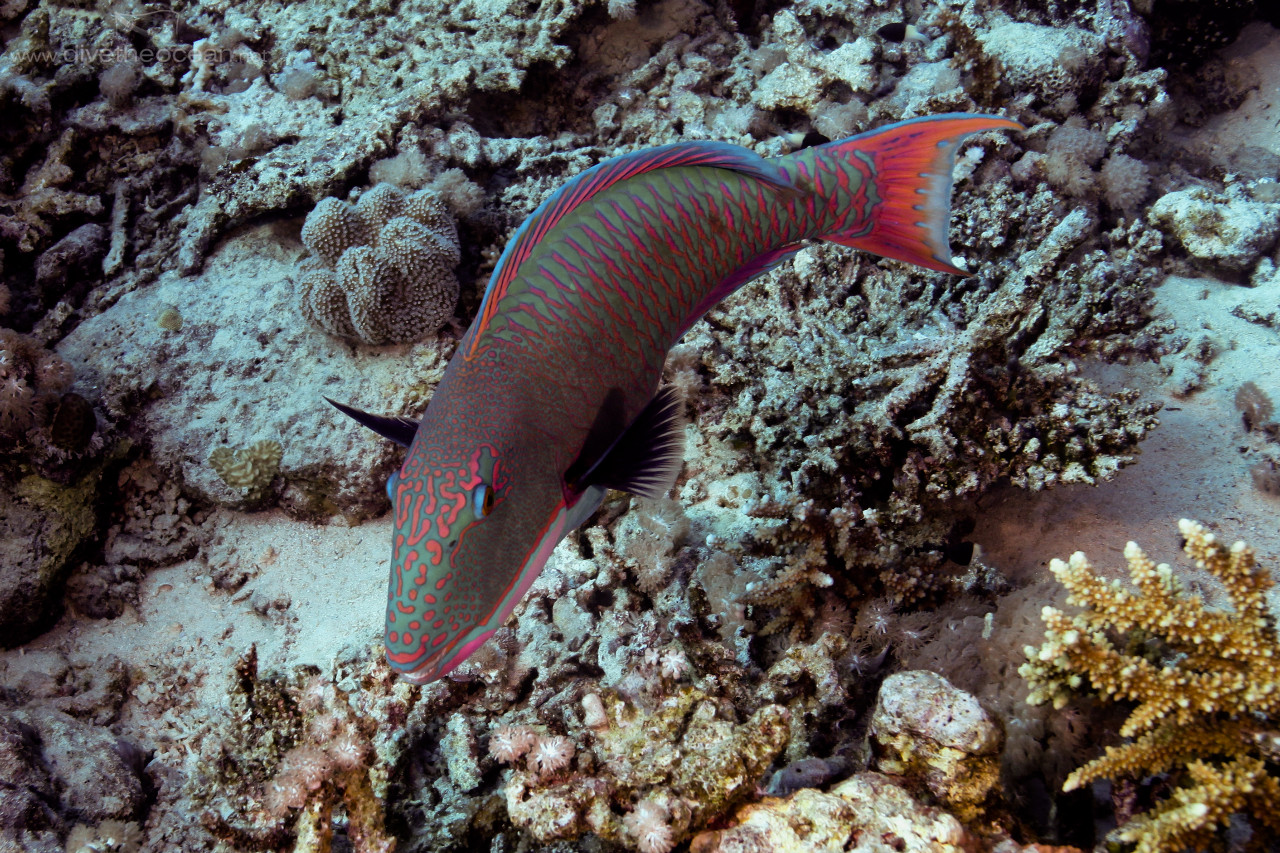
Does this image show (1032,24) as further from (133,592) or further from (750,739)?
(133,592)

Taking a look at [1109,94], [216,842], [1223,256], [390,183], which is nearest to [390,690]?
[216,842]

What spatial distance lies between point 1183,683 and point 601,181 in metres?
2.40

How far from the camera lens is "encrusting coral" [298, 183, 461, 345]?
445 centimetres

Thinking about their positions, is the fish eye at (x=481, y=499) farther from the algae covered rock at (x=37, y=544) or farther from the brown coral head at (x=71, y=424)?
the algae covered rock at (x=37, y=544)

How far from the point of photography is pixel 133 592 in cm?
461

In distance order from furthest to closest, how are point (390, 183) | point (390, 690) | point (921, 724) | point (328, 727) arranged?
point (390, 183)
point (390, 690)
point (328, 727)
point (921, 724)

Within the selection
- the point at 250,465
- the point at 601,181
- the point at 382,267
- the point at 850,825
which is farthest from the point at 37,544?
the point at 850,825

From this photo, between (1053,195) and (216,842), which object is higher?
(1053,195)

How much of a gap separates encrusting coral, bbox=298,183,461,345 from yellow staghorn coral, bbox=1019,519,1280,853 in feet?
13.1

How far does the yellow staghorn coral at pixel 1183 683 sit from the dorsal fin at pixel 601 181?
5.73 feet

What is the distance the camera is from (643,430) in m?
2.03

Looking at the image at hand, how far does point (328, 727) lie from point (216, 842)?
3.32 ft

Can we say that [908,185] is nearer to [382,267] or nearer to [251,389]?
[382,267]

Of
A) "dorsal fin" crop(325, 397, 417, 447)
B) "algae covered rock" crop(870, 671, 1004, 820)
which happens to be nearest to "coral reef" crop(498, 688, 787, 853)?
"algae covered rock" crop(870, 671, 1004, 820)
